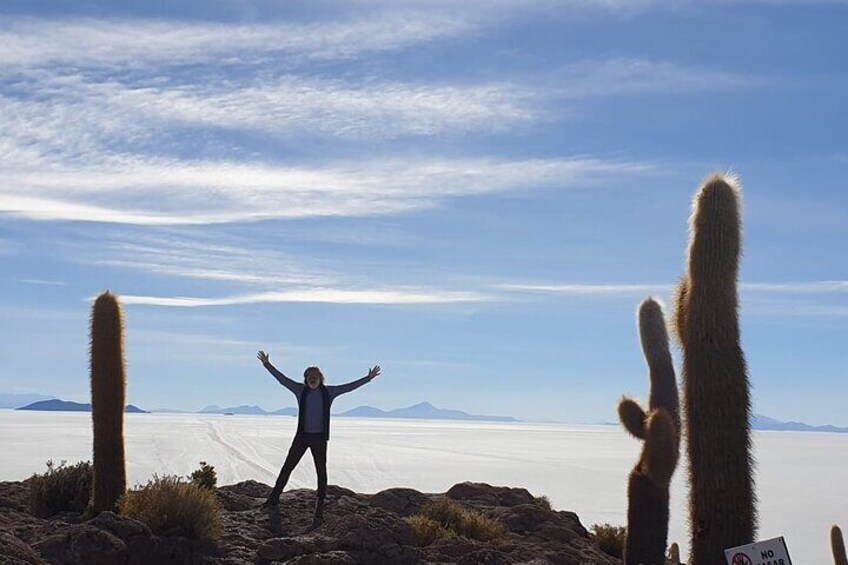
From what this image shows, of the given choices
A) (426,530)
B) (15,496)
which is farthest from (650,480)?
(15,496)

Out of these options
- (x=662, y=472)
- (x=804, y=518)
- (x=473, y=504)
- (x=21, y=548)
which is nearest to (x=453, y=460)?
(x=804, y=518)

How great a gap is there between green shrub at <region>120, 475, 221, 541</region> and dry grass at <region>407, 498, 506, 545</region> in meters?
3.00

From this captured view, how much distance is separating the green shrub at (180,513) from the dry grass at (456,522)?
9.83ft

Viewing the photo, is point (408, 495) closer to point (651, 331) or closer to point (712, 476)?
point (651, 331)

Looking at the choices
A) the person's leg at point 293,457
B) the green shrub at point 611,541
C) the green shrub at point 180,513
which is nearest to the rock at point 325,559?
the green shrub at point 180,513

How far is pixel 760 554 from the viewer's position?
33.6 ft

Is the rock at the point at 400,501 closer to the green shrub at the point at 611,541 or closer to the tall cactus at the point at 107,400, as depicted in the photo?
the green shrub at the point at 611,541

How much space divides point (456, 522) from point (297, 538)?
328 centimetres

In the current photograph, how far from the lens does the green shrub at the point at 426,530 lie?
48.5 ft

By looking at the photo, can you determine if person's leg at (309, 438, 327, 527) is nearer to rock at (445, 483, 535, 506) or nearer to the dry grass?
the dry grass

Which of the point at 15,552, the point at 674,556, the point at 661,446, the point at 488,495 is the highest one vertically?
the point at 661,446

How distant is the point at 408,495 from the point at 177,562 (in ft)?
19.0

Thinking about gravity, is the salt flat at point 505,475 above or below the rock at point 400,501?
above

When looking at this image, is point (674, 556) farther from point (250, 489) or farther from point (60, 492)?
point (60, 492)
